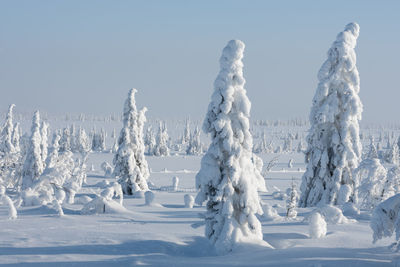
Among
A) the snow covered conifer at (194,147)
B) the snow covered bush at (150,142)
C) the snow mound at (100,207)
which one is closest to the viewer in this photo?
the snow mound at (100,207)

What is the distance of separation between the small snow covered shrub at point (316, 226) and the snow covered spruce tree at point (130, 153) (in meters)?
24.7

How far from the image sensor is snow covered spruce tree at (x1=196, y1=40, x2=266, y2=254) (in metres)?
13.6

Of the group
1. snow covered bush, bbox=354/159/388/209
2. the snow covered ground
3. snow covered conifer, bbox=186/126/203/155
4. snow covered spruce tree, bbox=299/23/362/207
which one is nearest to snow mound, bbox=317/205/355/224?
the snow covered ground

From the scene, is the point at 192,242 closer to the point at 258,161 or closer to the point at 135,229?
the point at 135,229

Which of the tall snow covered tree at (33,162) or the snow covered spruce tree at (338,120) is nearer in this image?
the snow covered spruce tree at (338,120)

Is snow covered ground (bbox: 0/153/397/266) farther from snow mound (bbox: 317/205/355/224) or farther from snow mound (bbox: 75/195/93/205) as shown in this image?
snow mound (bbox: 75/195/93/205)

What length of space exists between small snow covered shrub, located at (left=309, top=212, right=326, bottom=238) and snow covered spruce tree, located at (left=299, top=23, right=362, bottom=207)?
8.37 meters

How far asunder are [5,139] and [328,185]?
1627 inches

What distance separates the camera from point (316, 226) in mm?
14312

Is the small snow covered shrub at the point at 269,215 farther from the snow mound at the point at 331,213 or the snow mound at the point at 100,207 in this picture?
the snow mound at the point at 100,207

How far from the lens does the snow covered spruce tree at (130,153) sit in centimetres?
3734

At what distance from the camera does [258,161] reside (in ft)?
146

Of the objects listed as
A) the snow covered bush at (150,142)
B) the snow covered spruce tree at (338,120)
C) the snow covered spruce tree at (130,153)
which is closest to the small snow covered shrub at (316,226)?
the snow covered spruce tree at (338,120)

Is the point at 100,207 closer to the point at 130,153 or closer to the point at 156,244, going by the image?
the point at 156,244
